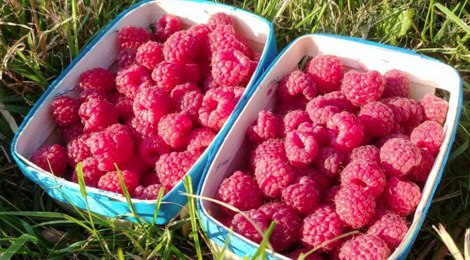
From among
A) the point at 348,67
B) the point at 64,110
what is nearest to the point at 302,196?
the point at 348,67

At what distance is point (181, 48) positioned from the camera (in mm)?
2102

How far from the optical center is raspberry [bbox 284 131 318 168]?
1.75 m

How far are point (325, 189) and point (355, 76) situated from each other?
0.47m

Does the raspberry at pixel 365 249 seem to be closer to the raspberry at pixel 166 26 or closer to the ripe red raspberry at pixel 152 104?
the ripe red raspberry at pixel 152 104

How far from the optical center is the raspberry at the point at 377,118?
1855mm

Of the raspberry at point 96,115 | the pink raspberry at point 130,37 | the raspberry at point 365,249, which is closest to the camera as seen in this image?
the raspberry at point 365,249

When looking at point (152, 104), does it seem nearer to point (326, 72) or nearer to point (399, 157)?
point (326, 72)

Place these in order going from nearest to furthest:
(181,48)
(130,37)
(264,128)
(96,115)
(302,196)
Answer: (302,196)
(264,128)
(96,115)
(181,48)
(130,37)

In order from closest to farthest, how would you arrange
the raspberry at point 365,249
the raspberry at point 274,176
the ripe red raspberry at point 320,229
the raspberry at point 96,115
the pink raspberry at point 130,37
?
the raspberry at point 365,249
the ripe red raspberry at point 320,229
the raspberry at point 274,176
the raspberry at point 96,115
the pink raspberry at point 130,37

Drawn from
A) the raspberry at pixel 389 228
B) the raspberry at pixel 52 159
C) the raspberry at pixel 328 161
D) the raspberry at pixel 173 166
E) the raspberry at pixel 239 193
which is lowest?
the raspberry at pixel 52 159

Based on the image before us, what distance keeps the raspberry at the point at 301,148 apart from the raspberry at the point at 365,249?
316 millimetres

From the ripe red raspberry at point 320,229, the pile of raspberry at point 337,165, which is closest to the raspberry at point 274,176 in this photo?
the pile of raspberry at point 337,165

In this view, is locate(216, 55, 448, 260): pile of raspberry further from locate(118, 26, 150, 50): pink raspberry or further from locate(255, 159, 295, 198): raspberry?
locate(118, 26, 150, 50): pink raspberry

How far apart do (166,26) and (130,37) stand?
7.0 inches
